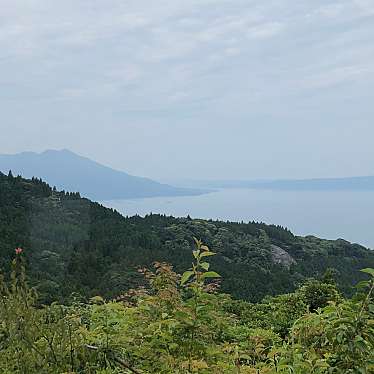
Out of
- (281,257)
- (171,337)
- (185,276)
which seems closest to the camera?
(185,276)

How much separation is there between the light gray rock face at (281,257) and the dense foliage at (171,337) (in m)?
41.1

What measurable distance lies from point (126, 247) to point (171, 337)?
29966 mm

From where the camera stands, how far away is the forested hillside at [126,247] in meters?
26.6

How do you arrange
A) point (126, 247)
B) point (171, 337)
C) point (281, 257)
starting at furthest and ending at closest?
point (281, 257)
point (126, 247)
point (171, 337)

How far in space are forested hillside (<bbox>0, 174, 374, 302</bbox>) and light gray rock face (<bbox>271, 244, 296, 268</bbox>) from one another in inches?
3.3

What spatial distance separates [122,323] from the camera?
3.69 m

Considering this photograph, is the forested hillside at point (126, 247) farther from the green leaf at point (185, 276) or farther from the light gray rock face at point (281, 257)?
the green leaf at point (185, 276)

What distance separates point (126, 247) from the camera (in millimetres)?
32688

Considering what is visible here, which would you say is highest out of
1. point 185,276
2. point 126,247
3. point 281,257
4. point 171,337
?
point 185,276

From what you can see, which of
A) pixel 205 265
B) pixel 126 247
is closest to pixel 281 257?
pixel 126 247

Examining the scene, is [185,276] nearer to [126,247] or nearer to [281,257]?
[126,247]

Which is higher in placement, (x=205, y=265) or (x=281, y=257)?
(x=205, y=265)

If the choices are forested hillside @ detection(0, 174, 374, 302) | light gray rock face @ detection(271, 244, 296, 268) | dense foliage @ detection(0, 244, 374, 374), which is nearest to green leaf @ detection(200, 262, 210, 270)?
dense foliage @ detection(0, 244, 374, 374)

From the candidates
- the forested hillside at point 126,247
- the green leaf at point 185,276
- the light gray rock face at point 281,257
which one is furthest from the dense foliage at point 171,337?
the light gray rock face at point 281,257
